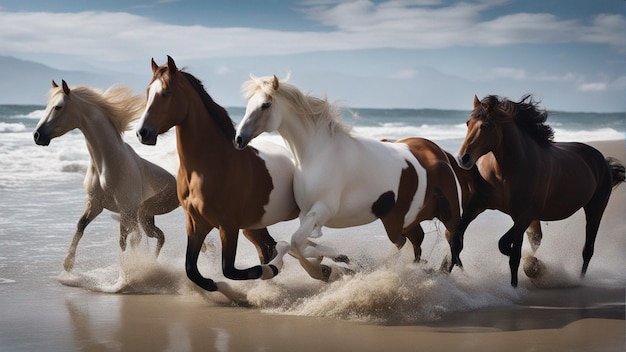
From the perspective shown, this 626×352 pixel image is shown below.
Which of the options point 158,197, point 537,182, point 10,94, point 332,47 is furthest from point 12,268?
point 10,94

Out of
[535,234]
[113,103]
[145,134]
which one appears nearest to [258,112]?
[145,134]

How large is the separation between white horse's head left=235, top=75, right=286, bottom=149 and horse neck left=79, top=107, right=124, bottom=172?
5.01 feet

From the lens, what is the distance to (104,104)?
6.64 meters

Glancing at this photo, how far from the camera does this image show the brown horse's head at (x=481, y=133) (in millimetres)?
5652

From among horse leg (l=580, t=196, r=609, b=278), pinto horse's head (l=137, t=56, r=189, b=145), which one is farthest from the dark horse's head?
pinto horse's head (l=137, t=56, r=189, b=145)

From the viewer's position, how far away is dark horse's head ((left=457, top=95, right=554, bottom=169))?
5.68 m

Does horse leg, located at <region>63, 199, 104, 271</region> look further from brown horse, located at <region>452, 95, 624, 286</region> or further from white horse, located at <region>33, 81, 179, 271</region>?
brown horse, located at <region>452, 95, 624, 286</region>

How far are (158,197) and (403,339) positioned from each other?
284 centimetres

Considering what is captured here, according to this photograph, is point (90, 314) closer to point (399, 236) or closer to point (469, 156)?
point (399, 236)

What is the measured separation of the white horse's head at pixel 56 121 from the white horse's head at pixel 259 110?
173cm

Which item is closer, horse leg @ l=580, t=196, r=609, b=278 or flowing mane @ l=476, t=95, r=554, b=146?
flowing mane @ l=476, t=95, r=554, b=146

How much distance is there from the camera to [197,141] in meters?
5.34

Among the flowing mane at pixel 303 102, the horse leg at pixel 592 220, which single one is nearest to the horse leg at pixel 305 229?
the flowing mane at pixel 303 102

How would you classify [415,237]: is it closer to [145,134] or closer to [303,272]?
[303,272]
